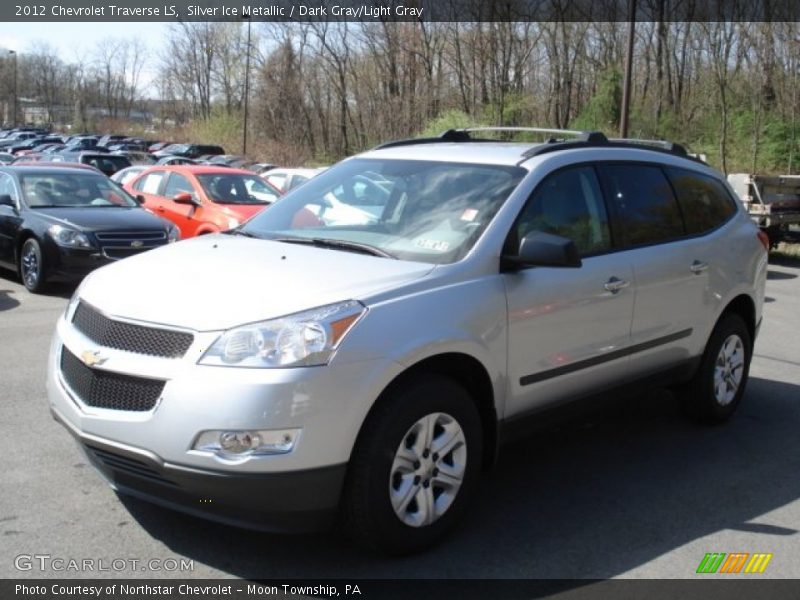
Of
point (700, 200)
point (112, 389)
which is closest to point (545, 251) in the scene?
point (112, 389)

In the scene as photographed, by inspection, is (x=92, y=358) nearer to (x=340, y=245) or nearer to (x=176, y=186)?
(x=340, y=245)

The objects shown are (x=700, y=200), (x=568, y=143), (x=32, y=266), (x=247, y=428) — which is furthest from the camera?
(x=32, y=266)

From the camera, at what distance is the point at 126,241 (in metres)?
10.5

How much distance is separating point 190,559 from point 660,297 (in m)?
3.09

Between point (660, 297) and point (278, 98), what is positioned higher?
point (278, 98)

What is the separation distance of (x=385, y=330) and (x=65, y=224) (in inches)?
Result: 313

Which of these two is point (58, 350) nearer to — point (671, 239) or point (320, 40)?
point (671, 239)

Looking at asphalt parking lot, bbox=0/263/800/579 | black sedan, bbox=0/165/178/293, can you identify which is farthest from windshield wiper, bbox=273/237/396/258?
black sedan, bbox=0/165/178/293

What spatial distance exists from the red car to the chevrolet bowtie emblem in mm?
8414

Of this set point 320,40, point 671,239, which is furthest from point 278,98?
point 671,239

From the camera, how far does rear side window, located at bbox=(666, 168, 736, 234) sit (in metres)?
5.69

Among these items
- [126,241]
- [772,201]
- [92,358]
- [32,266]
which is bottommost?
[32,266]

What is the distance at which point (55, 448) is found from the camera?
4.93m

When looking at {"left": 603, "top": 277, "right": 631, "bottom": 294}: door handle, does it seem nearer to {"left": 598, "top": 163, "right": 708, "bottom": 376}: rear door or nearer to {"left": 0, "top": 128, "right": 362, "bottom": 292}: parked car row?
{"left": 598, "top": 163, "right": 708, "bottom": 376}: rear door
